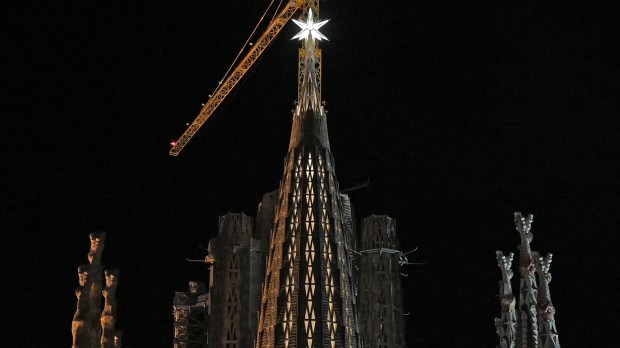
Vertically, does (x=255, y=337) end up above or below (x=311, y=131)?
below

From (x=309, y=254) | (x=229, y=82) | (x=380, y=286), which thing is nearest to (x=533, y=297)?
(x=309, y=254)

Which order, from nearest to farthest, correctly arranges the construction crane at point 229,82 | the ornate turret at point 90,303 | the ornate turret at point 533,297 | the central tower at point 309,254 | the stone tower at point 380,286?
1. the ornate turret at point 533,297
2. the ornate turret at point 90,303
3. the central tower at point 309,254
4. the stone tower at point 380,286
5. the construction crane at point 229,82

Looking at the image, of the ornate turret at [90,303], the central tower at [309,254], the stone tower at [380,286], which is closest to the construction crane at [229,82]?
the central tower at [309,254]

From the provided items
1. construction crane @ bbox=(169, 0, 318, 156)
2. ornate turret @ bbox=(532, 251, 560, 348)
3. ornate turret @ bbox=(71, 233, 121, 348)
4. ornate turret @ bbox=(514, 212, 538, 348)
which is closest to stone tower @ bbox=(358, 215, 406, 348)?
construction crane @ bbox=(169, 0, 318, 156)

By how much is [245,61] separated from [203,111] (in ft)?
26.8

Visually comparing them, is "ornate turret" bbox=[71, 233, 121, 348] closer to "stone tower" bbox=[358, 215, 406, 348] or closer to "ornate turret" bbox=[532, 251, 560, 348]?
"ornate turret" bbox=[532, 251, 560, 348]

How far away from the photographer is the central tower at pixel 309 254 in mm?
89188

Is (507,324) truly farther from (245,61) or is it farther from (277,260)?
(245,61)

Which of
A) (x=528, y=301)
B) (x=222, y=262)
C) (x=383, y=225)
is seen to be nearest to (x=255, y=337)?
(x=222, y=262)

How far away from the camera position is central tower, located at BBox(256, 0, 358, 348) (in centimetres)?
8919

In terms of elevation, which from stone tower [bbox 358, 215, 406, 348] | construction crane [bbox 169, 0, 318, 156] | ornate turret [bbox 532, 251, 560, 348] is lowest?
ornate turret [bbox 532, 251, 560, 348]

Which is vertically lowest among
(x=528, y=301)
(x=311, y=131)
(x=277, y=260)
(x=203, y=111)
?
(x=528, y=301)

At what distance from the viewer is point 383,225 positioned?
105 metres

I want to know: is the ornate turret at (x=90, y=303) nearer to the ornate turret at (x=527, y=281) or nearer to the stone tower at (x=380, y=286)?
the ornate turret at (x=527, y=281)
